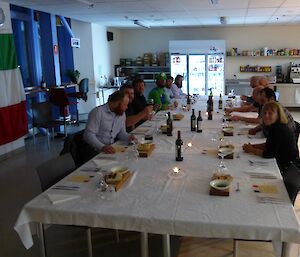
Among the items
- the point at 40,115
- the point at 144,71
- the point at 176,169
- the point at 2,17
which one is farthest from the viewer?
the point at 144,71

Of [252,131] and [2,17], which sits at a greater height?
A: [2,17]

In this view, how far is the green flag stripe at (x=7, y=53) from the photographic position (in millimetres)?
5164

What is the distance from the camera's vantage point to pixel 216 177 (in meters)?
2.13

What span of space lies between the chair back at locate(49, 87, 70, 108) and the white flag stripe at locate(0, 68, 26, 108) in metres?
0.76

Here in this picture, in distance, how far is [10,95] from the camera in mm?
5367

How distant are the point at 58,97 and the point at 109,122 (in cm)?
332

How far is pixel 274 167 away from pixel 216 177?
1.75ft

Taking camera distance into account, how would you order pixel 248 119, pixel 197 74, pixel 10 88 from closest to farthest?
1. pixel 248 119
2. pixel 10 88
3. pixel 197 74

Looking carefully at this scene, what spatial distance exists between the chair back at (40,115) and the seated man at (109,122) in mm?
2748

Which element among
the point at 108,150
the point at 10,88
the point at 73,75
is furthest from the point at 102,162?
the point at 73,75

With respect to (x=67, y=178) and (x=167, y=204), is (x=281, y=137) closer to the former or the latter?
(x=167, y=204)

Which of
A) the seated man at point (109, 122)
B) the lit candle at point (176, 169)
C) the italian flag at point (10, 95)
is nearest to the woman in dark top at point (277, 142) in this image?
the lit candle at point (176, 169)

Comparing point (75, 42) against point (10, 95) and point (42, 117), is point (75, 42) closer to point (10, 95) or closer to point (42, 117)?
point (42, 117)

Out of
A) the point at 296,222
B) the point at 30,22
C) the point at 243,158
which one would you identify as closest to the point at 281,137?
the point at 243,158
